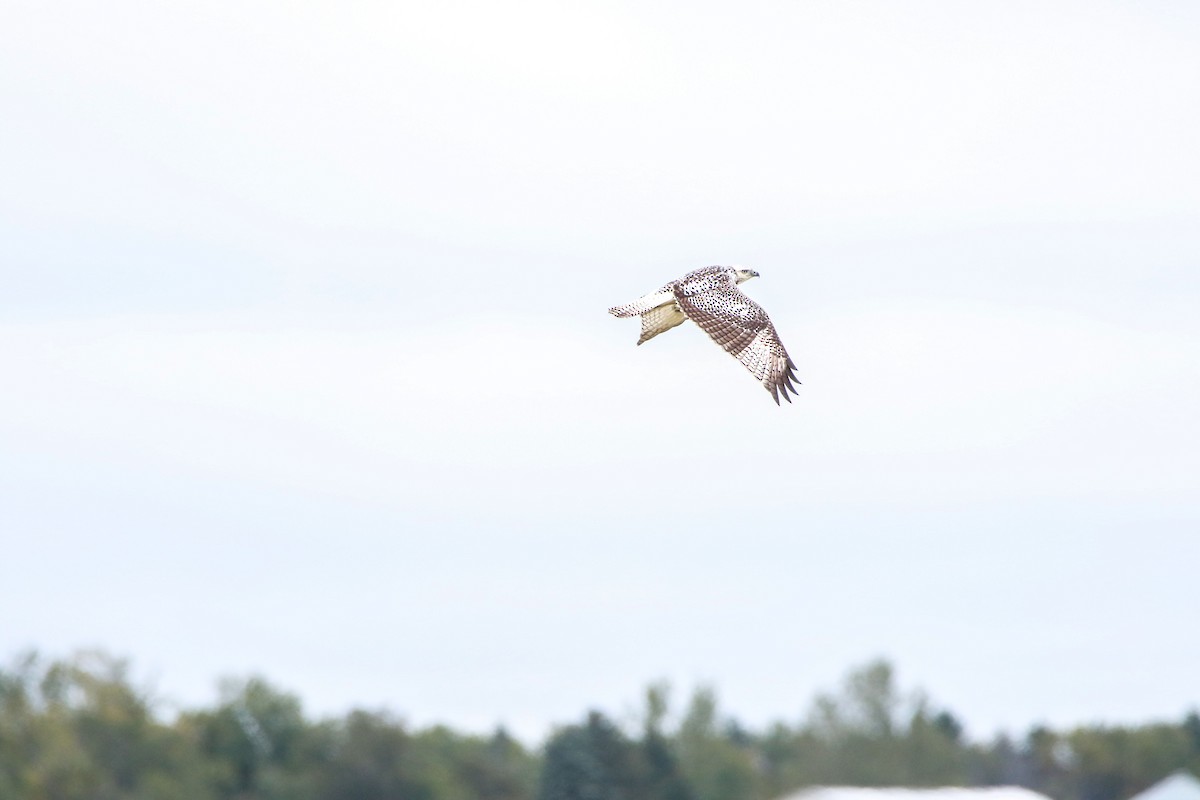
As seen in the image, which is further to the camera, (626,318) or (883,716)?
(883,716)

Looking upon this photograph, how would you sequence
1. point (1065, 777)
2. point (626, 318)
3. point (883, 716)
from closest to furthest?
point (626, 318) < point (883, 716) < point (1065, 777)

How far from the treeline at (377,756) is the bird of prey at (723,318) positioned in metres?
45.9

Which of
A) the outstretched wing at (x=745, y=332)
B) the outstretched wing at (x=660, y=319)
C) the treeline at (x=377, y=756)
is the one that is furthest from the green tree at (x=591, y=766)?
the outstretched wing at (x=745, y=332)

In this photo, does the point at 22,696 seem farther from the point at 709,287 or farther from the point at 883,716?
the point at 709,287

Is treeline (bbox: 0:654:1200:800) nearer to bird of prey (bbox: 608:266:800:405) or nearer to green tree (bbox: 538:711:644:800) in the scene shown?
green tree (bbox: 538:711:644:800)

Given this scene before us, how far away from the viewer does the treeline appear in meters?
74.8

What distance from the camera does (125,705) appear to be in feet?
260

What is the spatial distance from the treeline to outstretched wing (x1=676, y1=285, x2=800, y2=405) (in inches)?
1820

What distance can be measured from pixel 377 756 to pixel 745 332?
166 feet

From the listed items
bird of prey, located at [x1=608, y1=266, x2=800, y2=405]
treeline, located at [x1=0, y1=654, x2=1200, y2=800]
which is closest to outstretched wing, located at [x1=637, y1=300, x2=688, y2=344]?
bird of prey, located at [x1=608, y1=266, x2=800, y2=405]

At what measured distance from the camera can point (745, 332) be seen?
2644cm

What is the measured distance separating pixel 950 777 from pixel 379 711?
58.9 feet

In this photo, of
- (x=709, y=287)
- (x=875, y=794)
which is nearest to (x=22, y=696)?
(x=875, y=794)

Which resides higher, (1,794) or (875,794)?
(1,794)
